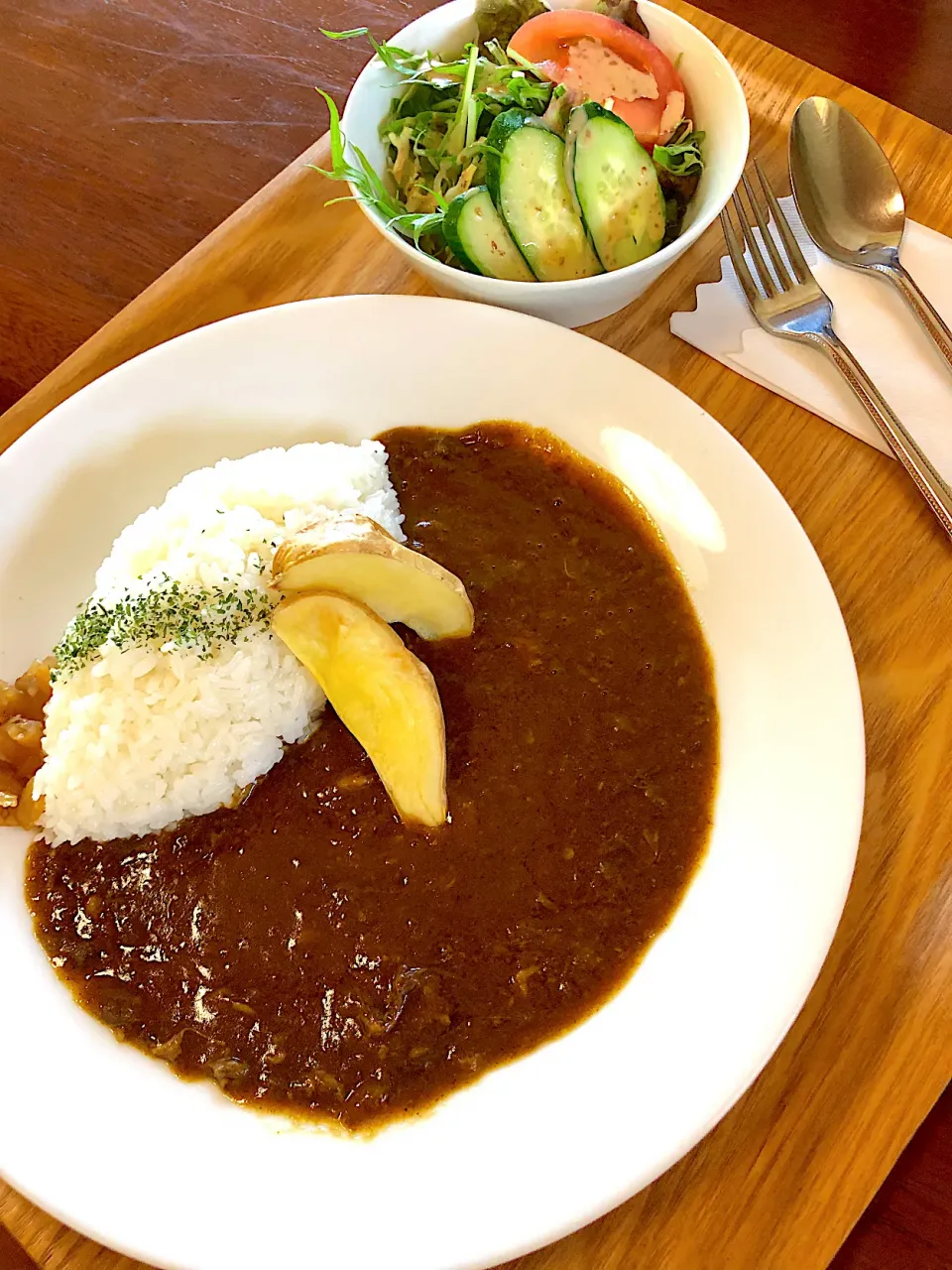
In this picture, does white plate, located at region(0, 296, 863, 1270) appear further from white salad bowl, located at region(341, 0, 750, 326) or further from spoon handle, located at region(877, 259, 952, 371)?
spoon handle, located at region(877, 259, 952, 371)

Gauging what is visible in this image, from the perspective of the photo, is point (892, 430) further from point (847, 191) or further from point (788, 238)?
point (847, 191)

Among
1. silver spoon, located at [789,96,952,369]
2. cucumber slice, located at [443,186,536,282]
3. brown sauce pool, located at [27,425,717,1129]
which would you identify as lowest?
brown sauce pool, located at [27,425,717,1129]

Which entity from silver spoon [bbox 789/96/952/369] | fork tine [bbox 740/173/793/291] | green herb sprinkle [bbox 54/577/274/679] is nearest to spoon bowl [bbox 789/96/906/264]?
silver spoon [bbox 789/96/952/369]

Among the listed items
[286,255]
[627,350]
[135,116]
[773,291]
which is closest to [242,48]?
[135,116]

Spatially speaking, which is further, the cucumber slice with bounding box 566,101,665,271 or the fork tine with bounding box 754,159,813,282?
the fork tine with bounding box 754,159,813,282

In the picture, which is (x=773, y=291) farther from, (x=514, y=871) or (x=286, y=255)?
(x=514, y=871)

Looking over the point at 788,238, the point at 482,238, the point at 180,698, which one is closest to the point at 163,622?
the point at 180,698

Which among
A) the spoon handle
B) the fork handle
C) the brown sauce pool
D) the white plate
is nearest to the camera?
the white plate
